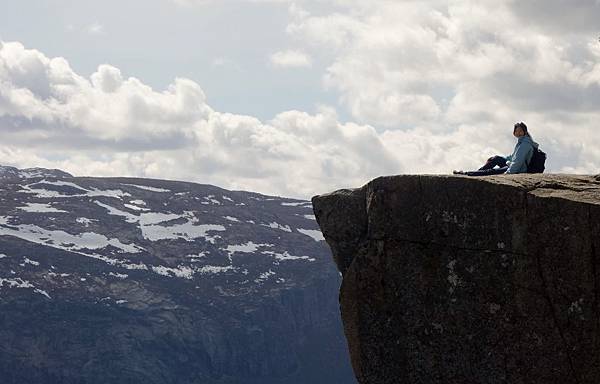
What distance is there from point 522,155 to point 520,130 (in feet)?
2.36

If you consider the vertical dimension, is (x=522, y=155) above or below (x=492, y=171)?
above

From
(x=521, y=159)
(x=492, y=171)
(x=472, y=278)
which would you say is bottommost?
(x=472, y=278)

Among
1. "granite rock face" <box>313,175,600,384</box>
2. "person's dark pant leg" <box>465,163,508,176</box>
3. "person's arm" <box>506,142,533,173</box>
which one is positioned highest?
"person's arm" <box>506,142,533,173</box>

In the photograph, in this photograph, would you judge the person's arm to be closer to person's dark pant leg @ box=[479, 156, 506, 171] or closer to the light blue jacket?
the light blue jacket

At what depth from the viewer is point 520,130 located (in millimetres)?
26250

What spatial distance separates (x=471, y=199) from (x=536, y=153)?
5118 mm

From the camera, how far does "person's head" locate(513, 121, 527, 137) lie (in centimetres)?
2622

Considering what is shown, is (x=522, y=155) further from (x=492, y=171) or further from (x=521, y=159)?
(x=492, y=171)

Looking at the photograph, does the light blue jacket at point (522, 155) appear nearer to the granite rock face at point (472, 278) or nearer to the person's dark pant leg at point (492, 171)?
the person's dark pant leg at point (492, 171)

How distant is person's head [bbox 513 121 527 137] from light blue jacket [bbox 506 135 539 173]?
15 cm

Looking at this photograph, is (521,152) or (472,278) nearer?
(472,278)

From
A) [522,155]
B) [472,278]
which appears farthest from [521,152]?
[472,278]

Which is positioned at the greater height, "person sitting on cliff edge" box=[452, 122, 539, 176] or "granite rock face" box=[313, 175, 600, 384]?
"person sitting on cliff edge" box=[452, 122, 539, 176]

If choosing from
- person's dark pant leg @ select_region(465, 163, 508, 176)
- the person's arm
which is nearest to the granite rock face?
the person's arm
